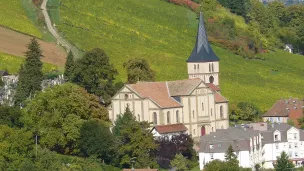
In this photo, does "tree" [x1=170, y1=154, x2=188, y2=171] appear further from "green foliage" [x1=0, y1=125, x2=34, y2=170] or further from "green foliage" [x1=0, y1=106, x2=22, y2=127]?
"green foliage" [x1=0, y1=106, x2=22, y2=127]

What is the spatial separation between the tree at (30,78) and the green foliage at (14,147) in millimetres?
13998

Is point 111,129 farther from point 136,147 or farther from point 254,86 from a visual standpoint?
point 254,86

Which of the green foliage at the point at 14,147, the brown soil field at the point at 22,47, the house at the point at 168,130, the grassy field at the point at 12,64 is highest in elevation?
the brown soil field at the point at 22,47

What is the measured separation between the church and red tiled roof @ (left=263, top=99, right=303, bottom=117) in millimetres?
10911

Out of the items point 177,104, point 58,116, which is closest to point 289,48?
point 177,104

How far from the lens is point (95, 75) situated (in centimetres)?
10750

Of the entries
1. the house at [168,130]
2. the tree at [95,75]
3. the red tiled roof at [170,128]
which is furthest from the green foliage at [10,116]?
the tree at [95,75]

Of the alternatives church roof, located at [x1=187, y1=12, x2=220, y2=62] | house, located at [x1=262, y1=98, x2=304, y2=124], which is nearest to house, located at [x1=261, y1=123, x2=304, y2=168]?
church roof, located at [x1=187, y1=12, x2=220, y2=62]

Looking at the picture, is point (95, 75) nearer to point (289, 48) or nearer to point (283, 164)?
point (283, 164)

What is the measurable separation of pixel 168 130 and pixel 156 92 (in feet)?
14.8

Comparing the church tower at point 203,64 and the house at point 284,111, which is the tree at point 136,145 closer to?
the church tower at point 203,64

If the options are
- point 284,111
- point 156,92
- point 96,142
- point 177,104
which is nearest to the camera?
point 96,142

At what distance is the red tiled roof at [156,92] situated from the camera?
10257 cm

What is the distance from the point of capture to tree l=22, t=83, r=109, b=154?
91.8m
